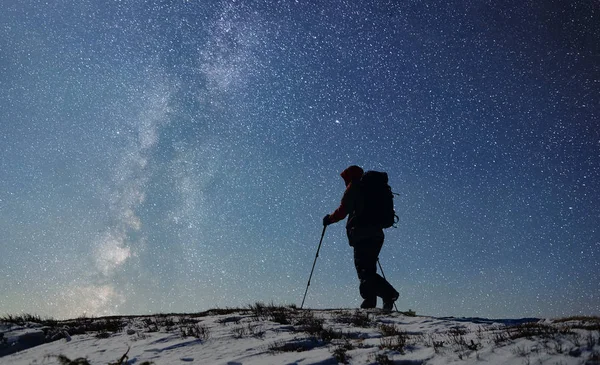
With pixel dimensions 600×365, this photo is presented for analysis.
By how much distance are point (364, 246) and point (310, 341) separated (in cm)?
397

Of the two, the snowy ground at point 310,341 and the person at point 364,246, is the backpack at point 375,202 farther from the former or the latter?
the snowy ground at point 310,341

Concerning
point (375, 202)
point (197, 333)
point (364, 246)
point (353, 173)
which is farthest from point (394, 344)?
point (353, 173)

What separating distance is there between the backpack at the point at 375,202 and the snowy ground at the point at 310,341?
221 cm

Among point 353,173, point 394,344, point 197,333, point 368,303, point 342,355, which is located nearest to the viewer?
point 342,355

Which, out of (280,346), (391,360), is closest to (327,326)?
(280,346)

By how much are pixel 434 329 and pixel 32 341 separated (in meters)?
6.48

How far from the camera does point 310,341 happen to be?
17.2 feet

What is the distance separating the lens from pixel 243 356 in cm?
478

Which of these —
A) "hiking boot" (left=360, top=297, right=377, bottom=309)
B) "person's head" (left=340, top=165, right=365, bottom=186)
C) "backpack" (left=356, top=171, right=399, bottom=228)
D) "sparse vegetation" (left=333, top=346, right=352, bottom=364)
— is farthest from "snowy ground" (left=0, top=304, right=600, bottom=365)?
"person's head" (left=340, top=165, right=365, bottom=186)

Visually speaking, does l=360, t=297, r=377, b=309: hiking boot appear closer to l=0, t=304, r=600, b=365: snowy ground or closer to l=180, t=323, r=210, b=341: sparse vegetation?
l=0, t=304, r=600, b=365: snowy ground

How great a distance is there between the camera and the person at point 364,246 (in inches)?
343

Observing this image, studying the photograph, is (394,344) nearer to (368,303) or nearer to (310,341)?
(310,341)

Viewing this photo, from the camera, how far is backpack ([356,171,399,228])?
9039 mm

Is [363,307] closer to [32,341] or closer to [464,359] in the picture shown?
[464,359]
